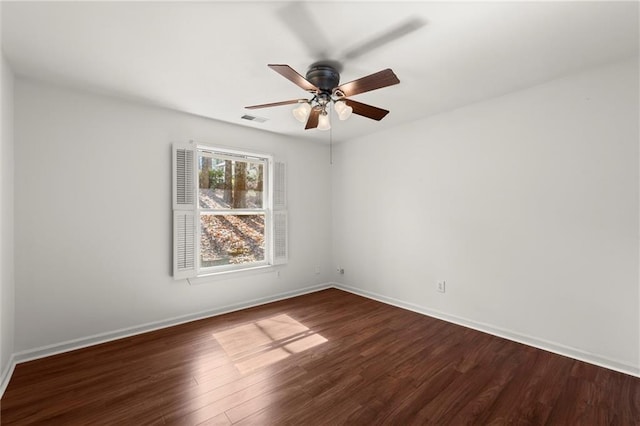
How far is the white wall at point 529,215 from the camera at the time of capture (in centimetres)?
238

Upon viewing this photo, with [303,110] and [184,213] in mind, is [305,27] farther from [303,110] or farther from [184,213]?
[184,213]

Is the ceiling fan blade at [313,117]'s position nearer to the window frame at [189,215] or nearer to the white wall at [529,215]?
the window frame at [189,215]

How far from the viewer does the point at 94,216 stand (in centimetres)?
292

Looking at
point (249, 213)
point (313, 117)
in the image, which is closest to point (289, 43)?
point (313, 117)

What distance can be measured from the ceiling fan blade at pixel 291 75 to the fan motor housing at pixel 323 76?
0.09 m

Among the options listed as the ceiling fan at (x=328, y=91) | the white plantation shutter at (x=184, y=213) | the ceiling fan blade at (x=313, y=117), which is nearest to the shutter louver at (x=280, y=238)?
the white plantation shutter at (x=184, y=213)

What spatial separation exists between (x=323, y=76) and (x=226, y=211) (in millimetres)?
2339

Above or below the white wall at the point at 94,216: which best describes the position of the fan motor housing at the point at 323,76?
above

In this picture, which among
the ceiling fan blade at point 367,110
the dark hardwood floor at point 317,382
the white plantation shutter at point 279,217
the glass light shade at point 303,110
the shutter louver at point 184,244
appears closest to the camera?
the dark hardwood floor at point 317,382

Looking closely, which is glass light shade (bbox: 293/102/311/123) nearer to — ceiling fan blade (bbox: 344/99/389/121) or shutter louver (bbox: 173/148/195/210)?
ceiling fan blade (bbox: 344/99/389/121)

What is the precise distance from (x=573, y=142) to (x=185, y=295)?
4.38 meters

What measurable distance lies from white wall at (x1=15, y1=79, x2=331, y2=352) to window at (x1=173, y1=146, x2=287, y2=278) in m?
0.16

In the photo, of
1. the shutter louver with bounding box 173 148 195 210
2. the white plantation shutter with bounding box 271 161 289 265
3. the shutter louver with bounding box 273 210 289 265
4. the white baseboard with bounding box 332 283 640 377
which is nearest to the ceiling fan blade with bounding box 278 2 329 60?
the shutter louver with bounding box 173 148 195 210

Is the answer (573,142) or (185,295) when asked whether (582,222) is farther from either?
(185,295)
